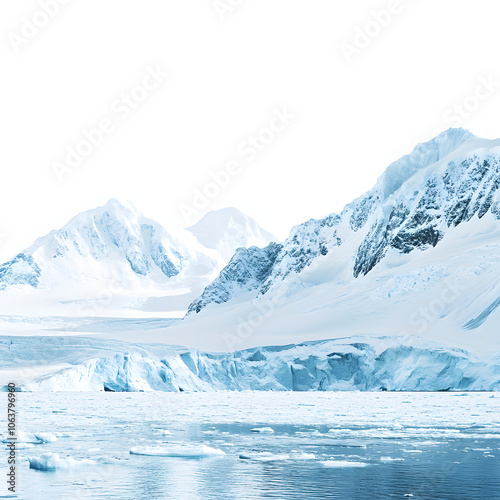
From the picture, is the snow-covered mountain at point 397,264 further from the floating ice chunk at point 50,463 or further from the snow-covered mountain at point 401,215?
the floating ice chunk at point 50,463

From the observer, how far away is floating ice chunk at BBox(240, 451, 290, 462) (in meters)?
23.3

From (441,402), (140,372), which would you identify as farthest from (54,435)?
(140,372)

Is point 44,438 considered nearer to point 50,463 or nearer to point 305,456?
point 50,463

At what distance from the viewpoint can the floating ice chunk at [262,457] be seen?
23.3 m

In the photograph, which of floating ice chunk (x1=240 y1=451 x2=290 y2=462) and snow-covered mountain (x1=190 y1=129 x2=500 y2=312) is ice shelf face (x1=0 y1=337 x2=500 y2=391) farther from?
snow-covered mountain (x1=190 y1=129 x2=500 y2=312)

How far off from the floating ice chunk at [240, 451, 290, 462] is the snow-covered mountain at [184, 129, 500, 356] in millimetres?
60582

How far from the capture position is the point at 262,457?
2359 centimetres

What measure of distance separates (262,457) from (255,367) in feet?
176

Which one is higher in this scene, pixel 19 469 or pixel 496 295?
pixel 496 295

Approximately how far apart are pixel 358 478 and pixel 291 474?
5.91 ft

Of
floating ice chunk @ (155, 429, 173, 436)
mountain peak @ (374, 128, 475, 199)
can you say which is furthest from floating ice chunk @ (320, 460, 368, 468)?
mountain peak @ (374, 128, 475, 199)

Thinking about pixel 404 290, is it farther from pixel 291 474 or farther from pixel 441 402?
pixel 291 474

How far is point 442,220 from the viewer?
127500 millimetres

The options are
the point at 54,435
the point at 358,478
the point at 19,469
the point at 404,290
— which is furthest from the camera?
the point at 404,290
